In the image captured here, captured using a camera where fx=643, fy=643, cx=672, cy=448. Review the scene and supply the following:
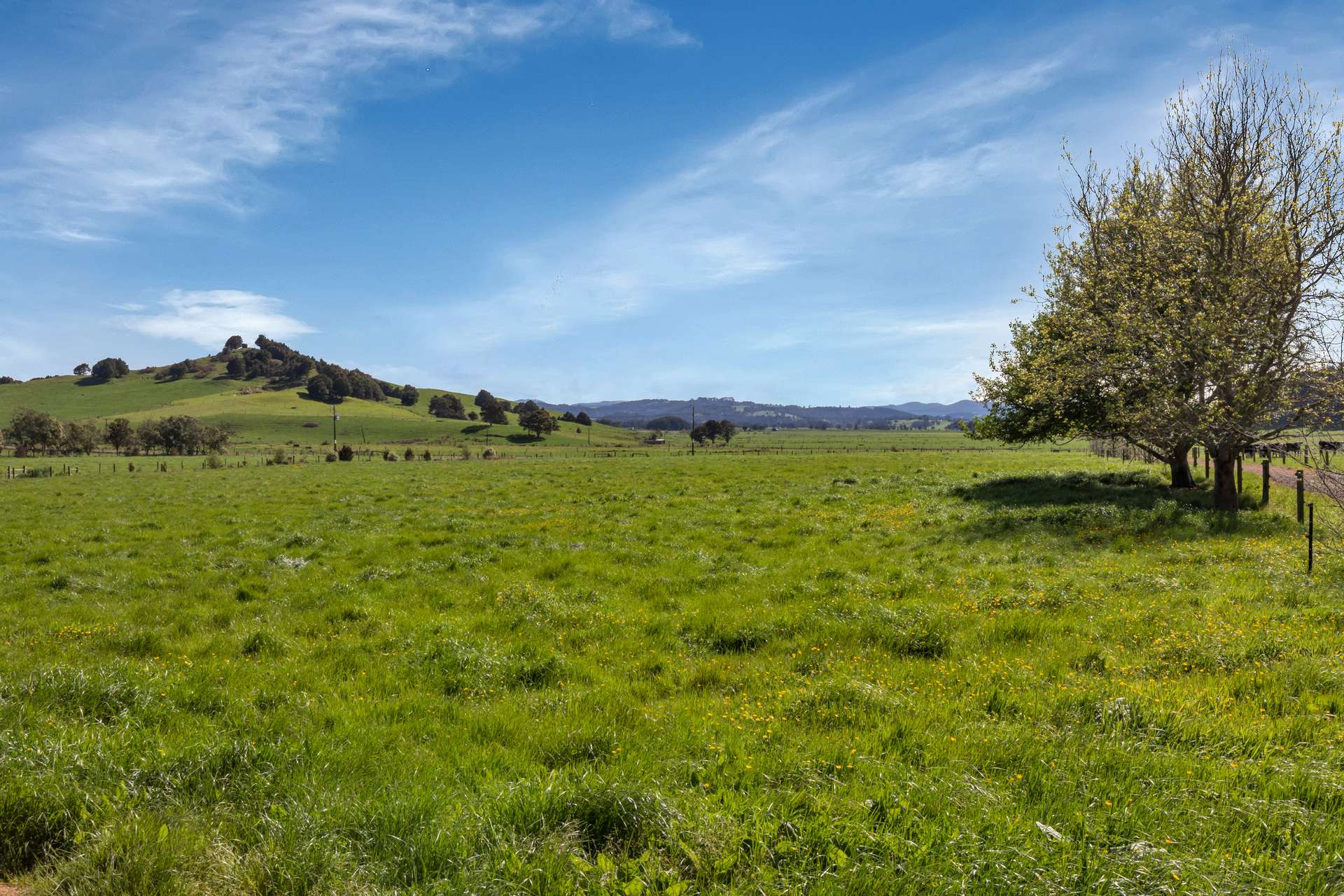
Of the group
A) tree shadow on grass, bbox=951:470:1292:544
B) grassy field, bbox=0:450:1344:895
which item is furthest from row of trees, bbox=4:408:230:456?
tree shadow on grass, bbox=951:470:1292:544

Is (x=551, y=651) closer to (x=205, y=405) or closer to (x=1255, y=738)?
(x=1255, y=738)

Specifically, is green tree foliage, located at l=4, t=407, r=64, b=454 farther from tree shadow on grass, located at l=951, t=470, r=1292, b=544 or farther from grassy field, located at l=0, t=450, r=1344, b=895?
tree shadow on grass, located at l=951, t=470, r=1292, b=544

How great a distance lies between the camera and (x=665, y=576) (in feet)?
48.5

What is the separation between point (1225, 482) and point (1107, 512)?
4346 millimetres

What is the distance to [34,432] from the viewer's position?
109125 millimetres

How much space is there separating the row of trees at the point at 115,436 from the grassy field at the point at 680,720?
118869 mm

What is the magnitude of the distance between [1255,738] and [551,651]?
829 centimetres

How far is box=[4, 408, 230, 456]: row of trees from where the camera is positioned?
109375mm

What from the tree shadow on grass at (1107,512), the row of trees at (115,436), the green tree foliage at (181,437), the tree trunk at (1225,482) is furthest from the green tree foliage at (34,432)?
the tree trunk at (1225,482)

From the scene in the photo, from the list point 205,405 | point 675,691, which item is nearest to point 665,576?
point 675,691

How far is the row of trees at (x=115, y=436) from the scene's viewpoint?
359 feet

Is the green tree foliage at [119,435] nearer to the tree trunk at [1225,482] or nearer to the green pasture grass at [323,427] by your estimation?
the green pasture grass at [323,427]

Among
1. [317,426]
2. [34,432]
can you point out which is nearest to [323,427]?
[317,426]

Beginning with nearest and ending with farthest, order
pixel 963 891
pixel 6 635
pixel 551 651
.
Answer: pixel 963 891 < pixel 551 651 < pixel 6 635
